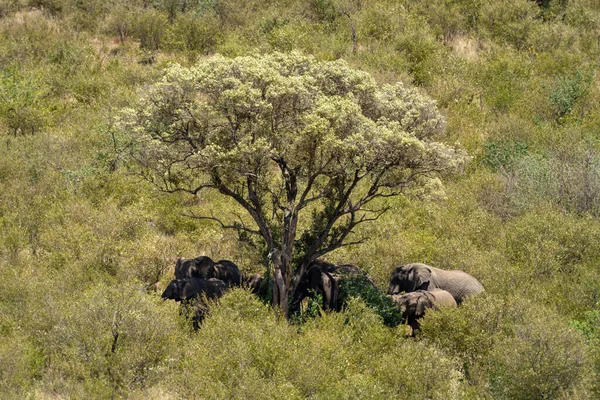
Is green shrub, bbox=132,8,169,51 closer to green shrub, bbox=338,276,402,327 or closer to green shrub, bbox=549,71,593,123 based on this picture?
green shrub, bbox=549,71,593,123

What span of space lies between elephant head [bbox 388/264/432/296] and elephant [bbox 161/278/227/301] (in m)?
5.69

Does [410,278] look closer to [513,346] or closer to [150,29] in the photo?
[513,346]

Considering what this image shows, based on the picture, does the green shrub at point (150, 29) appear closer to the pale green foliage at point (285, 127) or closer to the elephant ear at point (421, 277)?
the pale green foliage at point (285, 127)

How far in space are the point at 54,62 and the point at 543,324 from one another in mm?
37319

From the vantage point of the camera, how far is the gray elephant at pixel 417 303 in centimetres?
2156

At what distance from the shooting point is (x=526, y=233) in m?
23.7

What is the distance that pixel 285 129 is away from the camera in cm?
1995

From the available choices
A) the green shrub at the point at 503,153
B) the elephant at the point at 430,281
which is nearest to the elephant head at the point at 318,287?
the elephant at the point at 430,281

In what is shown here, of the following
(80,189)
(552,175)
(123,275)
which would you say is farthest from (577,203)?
(80,189)

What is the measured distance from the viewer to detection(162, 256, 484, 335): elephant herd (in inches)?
846

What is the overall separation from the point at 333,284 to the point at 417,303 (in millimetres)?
2595

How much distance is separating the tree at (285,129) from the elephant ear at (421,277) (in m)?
3.26

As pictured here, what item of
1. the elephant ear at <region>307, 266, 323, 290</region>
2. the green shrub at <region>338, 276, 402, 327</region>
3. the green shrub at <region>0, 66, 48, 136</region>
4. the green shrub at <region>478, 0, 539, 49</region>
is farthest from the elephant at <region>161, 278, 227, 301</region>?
the green shrub at <region>478, 0, 539, 49</region>

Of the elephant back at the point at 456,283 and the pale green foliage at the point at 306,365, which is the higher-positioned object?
the pale green foliage at the point at 306,365
